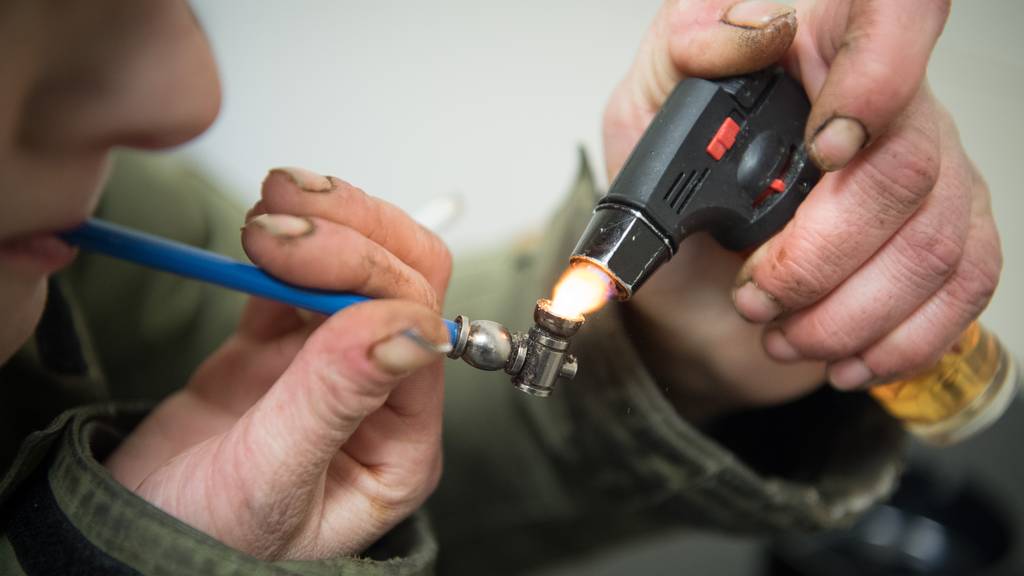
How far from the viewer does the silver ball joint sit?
31 cm

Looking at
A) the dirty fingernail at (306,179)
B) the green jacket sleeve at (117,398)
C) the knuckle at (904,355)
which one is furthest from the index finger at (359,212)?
the knuckle at (904,355)

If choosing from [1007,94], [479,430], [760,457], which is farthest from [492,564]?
[1007,94]

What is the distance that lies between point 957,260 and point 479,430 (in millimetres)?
363

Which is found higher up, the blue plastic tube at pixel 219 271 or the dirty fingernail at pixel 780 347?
the dirty fingernail at pixel 780 347

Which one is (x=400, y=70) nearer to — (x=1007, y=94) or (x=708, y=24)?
(x=708, y=24)

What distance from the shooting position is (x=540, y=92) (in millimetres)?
595

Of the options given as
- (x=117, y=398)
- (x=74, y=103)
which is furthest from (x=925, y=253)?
(x=117, y=398)

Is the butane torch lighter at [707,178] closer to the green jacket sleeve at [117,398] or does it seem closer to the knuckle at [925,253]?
the knuckle at [925,253]

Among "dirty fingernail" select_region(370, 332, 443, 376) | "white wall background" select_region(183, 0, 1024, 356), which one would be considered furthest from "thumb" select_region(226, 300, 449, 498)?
"white wall background" select_region(183, 0, 1024, 356)

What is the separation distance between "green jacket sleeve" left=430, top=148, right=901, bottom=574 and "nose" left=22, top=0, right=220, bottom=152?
27 centimetres

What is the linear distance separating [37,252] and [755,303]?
0.32 meters

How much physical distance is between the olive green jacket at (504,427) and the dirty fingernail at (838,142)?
0.55ft

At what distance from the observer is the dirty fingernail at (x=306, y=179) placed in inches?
12.3

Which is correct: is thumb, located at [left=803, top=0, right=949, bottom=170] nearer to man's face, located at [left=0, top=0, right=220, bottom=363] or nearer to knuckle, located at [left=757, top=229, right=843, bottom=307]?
knuckle, located at [left=757, top=229, right=843, bottom=307]
